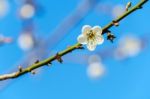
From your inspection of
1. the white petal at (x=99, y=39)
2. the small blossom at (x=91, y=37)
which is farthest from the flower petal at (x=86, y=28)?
the white petal at (x=99, y=39)

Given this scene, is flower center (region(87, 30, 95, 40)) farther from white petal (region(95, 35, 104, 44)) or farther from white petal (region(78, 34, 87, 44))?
white petal (region(78, 34, 87, 44))

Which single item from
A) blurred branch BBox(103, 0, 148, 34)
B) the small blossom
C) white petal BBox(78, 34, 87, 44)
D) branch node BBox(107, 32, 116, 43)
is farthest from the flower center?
blurred branch BBox(103, 0, 148, 34)

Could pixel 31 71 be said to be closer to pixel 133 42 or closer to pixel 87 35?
pixel 87 35

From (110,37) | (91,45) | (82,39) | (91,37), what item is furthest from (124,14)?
(91,37)

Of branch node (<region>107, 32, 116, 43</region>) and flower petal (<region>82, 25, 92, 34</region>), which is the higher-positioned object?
flower petal (<region>82, 25, 92, 34</region>)

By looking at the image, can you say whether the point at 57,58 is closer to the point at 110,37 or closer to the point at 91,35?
the point at 110,37

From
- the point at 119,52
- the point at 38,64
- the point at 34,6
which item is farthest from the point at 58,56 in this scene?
the point at 119,52

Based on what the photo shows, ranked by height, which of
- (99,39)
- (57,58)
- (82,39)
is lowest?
(57,58)

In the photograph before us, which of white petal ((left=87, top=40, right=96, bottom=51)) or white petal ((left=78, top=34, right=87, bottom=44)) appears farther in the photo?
white petal ((left=87, top=40, right=96, bottom=51))

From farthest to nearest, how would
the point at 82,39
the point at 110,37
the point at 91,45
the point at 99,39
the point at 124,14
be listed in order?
the point at 99,39
the point at 91,45
the point at 82,39
the point at 110,37
the point at 124,14
